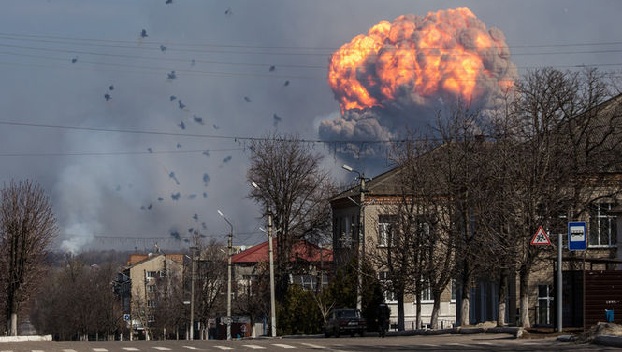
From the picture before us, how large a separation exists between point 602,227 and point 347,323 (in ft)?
61.7

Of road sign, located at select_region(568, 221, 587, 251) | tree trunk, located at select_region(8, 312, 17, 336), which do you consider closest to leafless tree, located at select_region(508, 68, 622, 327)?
road sign, located at select_region(568, 221, 587, 251)

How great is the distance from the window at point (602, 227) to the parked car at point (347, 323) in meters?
14.5

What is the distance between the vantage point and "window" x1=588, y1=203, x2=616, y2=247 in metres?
60.0

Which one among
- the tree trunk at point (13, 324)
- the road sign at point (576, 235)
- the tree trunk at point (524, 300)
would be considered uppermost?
the road sign at point (576, 235)

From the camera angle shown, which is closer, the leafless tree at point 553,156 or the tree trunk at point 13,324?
the leafless tree at point 553,156

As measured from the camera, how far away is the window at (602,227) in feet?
197

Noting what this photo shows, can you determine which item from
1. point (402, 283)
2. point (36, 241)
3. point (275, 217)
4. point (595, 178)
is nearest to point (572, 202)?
point (595, 178)

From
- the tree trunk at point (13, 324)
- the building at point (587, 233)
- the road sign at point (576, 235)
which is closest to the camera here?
the road sign at point (576, 235)

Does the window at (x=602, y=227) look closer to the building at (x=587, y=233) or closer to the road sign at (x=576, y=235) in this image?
the building at (x=587, y=233)

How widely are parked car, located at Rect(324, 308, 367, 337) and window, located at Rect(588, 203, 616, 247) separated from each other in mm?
14485

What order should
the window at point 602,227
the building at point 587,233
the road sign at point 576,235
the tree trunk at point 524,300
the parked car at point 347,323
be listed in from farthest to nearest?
the window at point 602,227, the parked car at point 347,323, the tree trunk at point 524,300, the building at point 587,233, the road sign at point 576,235

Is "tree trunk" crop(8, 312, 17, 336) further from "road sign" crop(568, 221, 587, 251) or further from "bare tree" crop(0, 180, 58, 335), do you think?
"road sign" crop(568, 221, 587, 251)

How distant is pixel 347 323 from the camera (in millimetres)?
52781

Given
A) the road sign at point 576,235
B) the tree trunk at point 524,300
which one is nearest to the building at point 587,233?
the tree trunk at point 524,300
